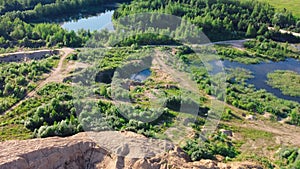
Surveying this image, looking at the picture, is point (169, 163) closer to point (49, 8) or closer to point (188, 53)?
point (188, 53)

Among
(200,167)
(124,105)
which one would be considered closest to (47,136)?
(124,105)

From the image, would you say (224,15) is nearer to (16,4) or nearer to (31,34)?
(31,34)

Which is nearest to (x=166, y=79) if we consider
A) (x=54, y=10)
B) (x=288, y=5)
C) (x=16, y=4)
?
(x=54, y=10)

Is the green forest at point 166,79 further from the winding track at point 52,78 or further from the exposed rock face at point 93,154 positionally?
the exposed rock face at point 93,154

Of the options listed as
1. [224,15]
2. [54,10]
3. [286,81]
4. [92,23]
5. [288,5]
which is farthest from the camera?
[288,5]

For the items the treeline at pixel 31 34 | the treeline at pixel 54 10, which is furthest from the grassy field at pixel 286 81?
the treeline at pixel 54 10
